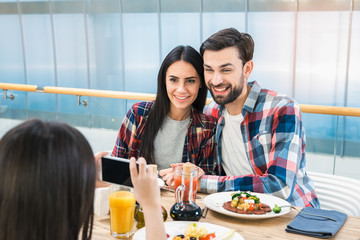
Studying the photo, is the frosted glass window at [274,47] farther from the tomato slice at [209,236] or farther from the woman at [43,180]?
the woman at [43,180]

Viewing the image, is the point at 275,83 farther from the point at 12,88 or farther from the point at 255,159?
the point at 255,159

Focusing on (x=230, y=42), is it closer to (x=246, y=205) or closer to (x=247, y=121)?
(x=247, y=121)

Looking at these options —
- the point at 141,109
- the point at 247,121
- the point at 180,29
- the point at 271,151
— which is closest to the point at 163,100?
the point at 141,109

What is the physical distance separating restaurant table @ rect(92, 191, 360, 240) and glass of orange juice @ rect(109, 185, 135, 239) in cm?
4

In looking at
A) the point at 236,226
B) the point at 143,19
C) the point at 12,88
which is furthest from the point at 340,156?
the point at 143,19

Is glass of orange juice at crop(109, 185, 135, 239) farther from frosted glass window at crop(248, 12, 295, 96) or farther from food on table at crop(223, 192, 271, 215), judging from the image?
frosted glass window at crop(248, 12, 295, 96)

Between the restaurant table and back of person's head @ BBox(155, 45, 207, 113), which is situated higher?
back of person's head @ BBox(155, 45, 207, 113)

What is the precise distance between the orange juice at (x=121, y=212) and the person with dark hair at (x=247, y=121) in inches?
30.3

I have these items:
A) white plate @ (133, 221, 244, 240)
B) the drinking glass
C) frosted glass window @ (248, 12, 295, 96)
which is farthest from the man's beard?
frosted glass window @ (248, 12, 295, 96)

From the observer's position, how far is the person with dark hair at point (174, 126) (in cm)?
236

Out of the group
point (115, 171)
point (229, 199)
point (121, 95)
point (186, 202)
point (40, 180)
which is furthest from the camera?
point (121, 95)

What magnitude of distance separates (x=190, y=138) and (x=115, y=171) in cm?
107

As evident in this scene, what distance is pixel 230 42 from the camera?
7.40ft

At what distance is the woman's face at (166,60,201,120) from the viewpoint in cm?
234
